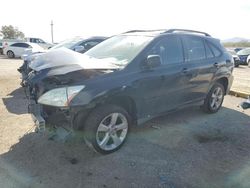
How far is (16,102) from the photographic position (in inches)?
256

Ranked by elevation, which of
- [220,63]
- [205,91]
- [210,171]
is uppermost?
[220,63]

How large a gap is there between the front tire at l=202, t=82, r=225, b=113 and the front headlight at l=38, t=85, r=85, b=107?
3.33 metres

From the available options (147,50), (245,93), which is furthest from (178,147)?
(245,93)

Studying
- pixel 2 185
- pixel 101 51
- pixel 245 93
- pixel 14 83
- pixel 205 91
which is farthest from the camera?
pixel 14 83

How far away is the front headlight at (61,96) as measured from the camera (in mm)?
3334

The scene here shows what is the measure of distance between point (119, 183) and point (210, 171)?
1.26m

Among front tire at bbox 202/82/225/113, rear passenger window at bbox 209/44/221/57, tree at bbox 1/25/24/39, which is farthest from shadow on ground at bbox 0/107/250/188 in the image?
tree at bbox 1/25/24/39

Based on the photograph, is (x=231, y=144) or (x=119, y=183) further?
(x=231, y=144)

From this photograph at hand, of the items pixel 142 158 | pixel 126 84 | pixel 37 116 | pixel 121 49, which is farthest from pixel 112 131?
pixel 121 49

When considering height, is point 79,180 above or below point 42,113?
below

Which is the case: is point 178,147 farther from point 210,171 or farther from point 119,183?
point 119,183

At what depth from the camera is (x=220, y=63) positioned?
5695mm

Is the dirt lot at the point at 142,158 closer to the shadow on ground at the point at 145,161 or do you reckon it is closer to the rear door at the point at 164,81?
the shadow on ground at the point at 145,161

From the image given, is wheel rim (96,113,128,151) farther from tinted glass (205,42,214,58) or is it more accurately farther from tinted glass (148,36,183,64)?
tinted glass (205,42,214,58)
